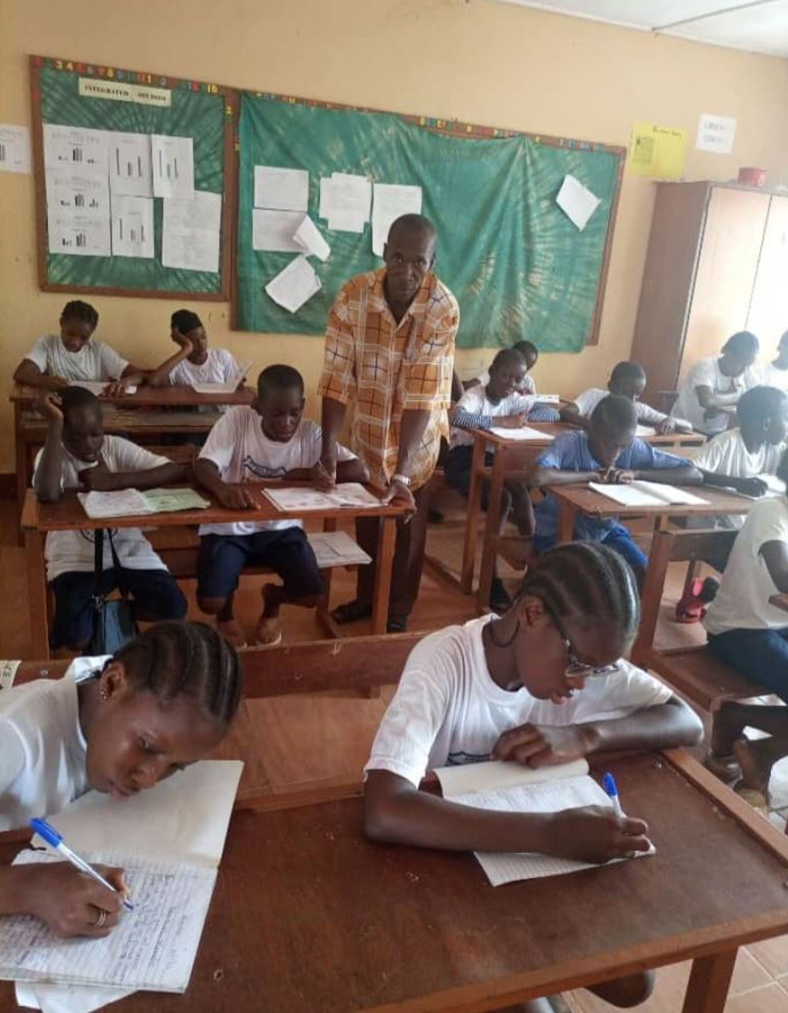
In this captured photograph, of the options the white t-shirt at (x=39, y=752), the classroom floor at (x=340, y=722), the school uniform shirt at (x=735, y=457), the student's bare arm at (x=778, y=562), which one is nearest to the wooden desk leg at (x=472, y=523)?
the classroom floor at (x=340, y=722)

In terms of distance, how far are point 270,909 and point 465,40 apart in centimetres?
501

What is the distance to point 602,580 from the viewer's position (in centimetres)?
114

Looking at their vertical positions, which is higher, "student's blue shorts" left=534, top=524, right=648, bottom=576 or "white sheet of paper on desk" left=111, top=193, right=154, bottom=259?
"white sheet of paper on desk" left=111, top=193, right=154, bottom=259

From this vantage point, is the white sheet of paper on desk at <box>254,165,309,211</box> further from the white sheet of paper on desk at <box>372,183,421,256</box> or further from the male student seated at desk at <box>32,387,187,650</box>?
the male student seated at desk at <box>32,387,187,650</box>

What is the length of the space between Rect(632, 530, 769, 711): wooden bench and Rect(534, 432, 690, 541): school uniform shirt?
46 centimetres

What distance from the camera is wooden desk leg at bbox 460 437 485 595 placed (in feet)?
12.3

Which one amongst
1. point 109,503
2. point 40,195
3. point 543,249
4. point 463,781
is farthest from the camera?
point 543,249

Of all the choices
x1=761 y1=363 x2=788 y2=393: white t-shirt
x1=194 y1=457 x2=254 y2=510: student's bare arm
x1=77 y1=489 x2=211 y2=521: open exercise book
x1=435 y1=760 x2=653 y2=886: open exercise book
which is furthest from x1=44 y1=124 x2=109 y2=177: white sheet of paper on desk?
x1=761 y1=363 x2=788 y2=393: white t-shirt

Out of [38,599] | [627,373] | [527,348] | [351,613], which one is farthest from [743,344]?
[38,599]

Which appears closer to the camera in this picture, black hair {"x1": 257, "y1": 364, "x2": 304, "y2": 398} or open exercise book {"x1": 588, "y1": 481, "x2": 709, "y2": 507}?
black hair {"x1": 257, "y1": 364, "x2": 304, "y2": 398}

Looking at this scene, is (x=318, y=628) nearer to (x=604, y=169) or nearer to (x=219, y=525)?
(x=219, y=525)

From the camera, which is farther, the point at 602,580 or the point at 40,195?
the point at 40,195

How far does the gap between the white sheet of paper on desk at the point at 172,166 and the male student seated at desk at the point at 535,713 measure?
12.4ft

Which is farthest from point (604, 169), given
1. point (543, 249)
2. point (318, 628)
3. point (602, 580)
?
point (602, 580)
